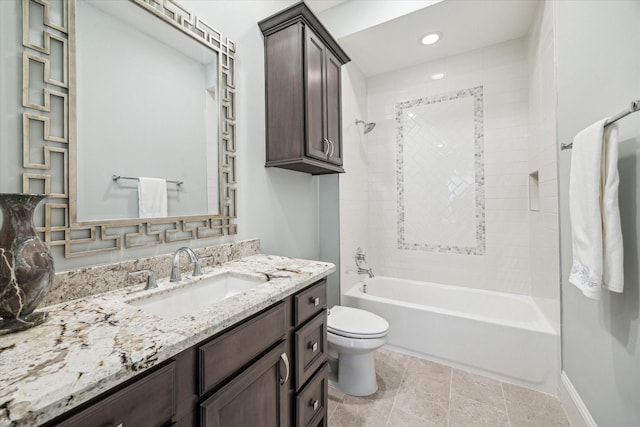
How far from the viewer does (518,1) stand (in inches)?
74.2

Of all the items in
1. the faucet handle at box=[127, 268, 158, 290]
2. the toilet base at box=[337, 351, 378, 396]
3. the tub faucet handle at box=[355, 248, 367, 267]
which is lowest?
the toilet base at box=[337, 351, 378, 396]

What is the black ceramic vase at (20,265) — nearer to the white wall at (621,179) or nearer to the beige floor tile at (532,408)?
the white wall at (621,179)

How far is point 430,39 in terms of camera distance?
7.63 ft

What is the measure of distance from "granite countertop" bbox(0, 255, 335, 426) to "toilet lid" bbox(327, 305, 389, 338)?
2.97ft

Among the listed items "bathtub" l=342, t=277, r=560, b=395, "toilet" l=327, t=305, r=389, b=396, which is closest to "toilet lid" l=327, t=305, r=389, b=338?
"toilet" l=327, t=305, r=389, b=396

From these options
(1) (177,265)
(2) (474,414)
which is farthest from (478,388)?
(1) (177,265)

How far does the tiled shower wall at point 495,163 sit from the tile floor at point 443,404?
872 mm

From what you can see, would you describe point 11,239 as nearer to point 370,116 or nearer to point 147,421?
point 147,421

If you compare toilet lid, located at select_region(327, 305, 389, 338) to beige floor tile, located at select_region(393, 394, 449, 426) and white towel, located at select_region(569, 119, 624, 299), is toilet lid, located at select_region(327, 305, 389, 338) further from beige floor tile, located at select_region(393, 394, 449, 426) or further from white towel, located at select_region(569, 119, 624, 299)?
white towel, located at select_region(569, 119, 624, 299)

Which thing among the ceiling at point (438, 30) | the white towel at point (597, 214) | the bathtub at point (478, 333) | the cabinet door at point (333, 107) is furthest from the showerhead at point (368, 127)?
the white towel at point (597, 214)

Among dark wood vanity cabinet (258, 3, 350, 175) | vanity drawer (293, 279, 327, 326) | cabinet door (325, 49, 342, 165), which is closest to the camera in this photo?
vanity drawer (293, 279, 327, 326)

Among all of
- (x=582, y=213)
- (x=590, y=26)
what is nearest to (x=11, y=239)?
(x=582, y=213)

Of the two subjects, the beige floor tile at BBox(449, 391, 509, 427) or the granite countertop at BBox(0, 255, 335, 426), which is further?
the beige floor tile at BBox(449, 391, 509, 427)

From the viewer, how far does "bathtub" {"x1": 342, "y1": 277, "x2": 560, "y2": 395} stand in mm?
1751
